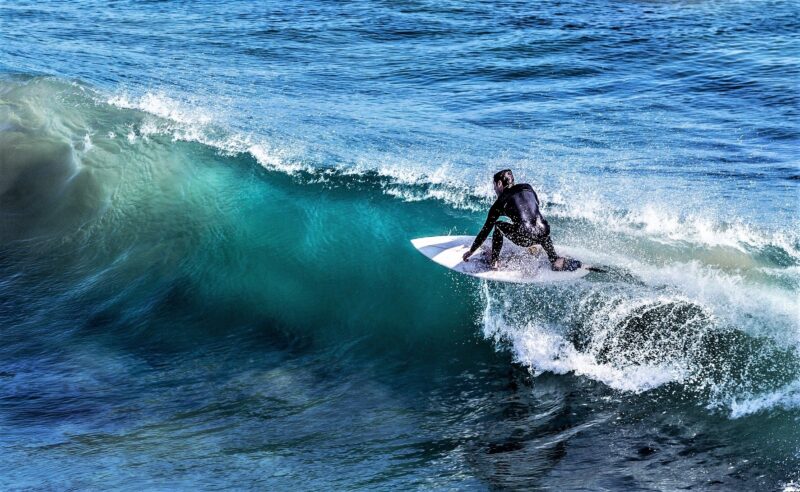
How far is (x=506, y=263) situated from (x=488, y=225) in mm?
618

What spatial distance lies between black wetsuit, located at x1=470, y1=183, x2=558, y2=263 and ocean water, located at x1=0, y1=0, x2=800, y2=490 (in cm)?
71

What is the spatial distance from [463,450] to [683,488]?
84.3 inches

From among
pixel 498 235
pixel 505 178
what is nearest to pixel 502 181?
pixel 505 178

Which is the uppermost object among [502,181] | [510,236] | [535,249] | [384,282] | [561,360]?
[502,181]

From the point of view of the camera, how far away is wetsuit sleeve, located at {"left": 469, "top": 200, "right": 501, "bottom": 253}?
10.5 m

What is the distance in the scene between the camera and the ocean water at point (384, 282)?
8586 millimetres

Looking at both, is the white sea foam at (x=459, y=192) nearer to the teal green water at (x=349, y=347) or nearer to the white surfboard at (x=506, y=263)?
the teal green water at (x=349, y=347)

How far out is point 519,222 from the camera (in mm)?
10516

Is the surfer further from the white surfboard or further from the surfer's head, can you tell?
the white surfboard

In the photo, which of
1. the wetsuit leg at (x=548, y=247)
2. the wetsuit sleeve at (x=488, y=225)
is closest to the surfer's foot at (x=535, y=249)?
the wetsuit leg at (x=548, y=247)

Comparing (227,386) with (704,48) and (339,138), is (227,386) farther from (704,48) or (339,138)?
(704,48)

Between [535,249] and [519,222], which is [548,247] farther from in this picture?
[519,222]

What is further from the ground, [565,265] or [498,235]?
[498,235]

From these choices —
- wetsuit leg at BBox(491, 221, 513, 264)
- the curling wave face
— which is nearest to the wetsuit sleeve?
wetsuit leg at BBox(491, 221, 513, 264)
